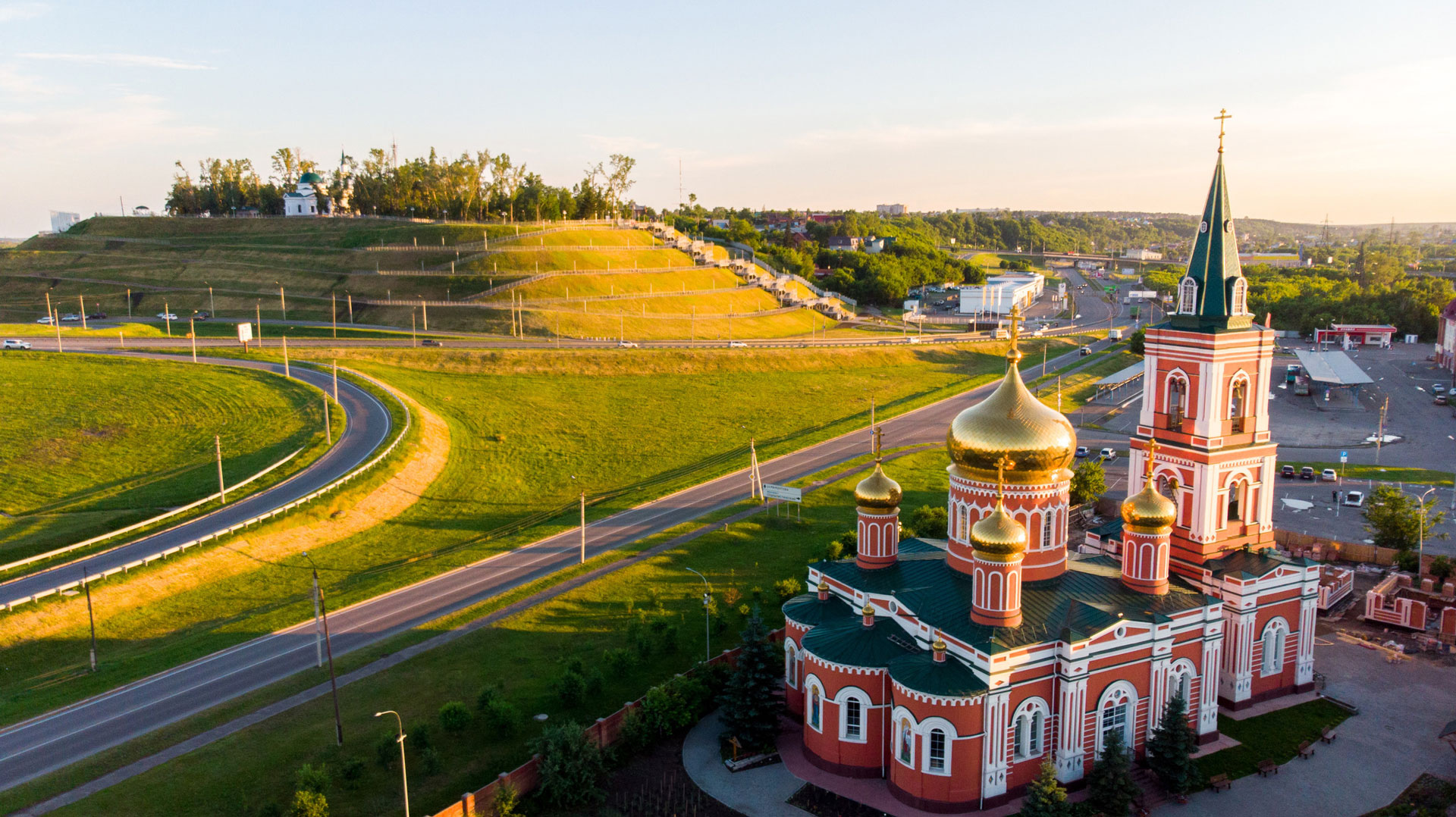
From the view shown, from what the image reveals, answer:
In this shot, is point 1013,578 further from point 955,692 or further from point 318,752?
point 318,752

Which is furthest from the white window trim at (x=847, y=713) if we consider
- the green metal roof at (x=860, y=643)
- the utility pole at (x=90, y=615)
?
the utility pole at (x=90, y=615)

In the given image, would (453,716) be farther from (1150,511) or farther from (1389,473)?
(1389,473)

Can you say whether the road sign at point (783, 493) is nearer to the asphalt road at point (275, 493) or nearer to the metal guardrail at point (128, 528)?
the asphalt road at point (275, 493)

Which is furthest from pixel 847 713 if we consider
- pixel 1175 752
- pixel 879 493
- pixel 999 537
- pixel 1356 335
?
pixel 1356 335

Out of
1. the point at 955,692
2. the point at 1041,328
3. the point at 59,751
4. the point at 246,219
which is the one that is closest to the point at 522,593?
the point at 59,751

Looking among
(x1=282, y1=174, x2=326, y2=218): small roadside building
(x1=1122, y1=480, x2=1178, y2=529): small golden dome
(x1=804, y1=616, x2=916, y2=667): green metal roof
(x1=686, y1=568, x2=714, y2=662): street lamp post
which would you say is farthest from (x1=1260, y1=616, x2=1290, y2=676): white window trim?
(x1=282, y1=174, x2=326, y2=218): small roadside building
